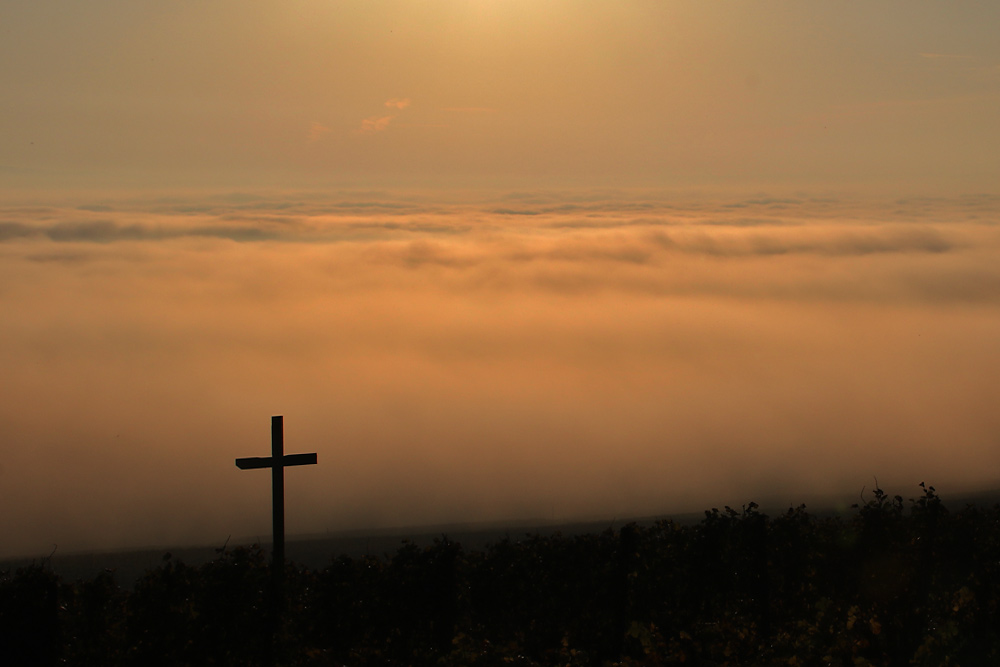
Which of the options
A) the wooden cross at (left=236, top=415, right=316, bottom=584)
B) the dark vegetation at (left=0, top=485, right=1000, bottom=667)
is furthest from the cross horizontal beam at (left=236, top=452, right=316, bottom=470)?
the dark vegetation at (left=0, top=485, right=1000, bottom=667)

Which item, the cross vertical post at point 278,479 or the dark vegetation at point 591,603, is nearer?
the dark vegetation at point 591,603

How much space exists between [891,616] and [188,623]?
10895 mm

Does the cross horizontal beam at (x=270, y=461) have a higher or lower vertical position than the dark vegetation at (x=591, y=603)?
higher

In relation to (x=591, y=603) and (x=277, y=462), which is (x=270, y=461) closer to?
(x=277, y=462)

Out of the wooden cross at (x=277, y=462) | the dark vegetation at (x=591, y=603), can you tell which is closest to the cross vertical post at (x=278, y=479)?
the wooden cross at (x=277, y=462)

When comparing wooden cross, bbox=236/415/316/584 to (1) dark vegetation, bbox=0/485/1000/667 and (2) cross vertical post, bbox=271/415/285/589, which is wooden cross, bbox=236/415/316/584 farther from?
(1) dark vegetation, bbox=0/485/1000/667

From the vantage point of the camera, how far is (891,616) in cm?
1460

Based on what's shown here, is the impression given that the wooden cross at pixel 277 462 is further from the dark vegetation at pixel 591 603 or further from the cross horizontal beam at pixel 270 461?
the dark vegetation at pixel 591 603

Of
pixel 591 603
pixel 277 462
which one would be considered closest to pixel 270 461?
pixel 277 462

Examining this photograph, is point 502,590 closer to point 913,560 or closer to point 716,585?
point 716,585

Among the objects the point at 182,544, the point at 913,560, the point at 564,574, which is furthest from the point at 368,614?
the point at 182,544

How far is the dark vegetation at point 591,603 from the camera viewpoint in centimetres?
1405

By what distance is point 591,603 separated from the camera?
16406mm

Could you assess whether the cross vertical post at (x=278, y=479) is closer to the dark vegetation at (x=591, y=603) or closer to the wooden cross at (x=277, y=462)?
the wooden cross at (x=277, y=462)
